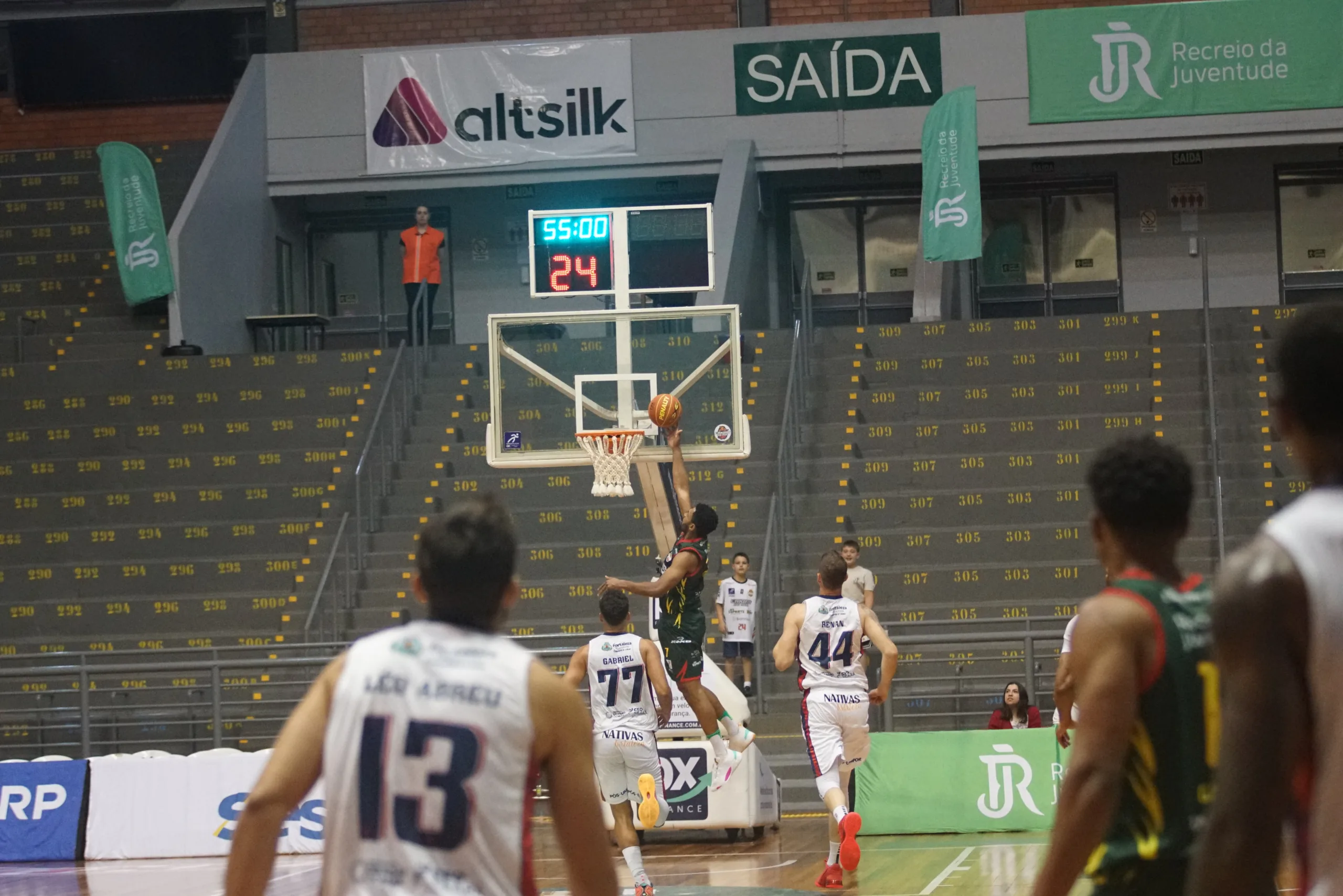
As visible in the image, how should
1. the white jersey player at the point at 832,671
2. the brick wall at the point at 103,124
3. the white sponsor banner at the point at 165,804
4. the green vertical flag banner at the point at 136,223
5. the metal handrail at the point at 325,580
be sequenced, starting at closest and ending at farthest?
1. the white jersey player at the point at 832,671
2. the white sponsor banner at the point at 165,804
3. the metal handrail at the point at 325,580
4. the green vertical flag banner at the point at 136,223
5. the brick wall at the point at 103,124

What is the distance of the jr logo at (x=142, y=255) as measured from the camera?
882 inches

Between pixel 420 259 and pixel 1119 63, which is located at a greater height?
pixel 1119 63

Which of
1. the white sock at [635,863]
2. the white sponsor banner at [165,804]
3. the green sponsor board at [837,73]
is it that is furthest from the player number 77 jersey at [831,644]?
the green sponsor board at [837,73]

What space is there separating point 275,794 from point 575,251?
9807 mm

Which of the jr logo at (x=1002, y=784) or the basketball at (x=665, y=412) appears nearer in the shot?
the basketball at (x=665, y=412)

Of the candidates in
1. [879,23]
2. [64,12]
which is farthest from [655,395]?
[64,12]

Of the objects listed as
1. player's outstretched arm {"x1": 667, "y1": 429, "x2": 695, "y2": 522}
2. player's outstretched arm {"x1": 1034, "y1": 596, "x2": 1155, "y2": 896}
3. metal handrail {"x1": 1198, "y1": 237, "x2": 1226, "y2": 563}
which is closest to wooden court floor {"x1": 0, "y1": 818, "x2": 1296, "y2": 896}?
player's outstretched arm {"x1": 667, "y1": 429, "x2": 695, "y2": 522}

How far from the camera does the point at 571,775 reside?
3387 millimetres

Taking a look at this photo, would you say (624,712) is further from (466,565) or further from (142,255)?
(142,255)

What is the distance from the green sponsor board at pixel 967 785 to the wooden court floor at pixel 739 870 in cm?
24

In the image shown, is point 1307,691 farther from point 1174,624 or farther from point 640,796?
point 640,796

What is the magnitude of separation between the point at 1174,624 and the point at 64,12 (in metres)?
25.5

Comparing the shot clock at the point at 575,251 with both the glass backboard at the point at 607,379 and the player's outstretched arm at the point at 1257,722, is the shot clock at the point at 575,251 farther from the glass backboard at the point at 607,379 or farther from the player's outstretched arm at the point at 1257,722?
the player's outstretched arm at the point at 1257,722

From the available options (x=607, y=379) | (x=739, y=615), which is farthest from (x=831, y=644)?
(x=739, y=615)
